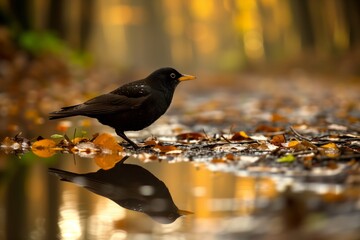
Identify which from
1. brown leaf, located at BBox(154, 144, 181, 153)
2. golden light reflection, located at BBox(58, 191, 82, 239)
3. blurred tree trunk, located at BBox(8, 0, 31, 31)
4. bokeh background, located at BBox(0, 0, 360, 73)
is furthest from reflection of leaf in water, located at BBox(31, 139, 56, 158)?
blurred tree trunk, located at BBox(8, 0, 31, 31)

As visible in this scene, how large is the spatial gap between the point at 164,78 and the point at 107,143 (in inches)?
35.3

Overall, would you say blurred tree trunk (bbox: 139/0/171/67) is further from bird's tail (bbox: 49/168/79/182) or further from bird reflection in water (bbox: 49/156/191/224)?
bird reflection in water (bbox: 49/156/191/224)

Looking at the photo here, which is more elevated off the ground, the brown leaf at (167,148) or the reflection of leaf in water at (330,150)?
the brown leaf at (167,148)

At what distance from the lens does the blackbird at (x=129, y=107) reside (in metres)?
5.38

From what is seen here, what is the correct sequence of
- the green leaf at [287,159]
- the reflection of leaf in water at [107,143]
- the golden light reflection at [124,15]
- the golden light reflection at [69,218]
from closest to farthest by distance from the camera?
1. the golden light reflection at [69,218]
2. the green leaf at [287,159]
3. the reflection of leaf in water at [107,143]
4. the golden light reflection at [124,15]

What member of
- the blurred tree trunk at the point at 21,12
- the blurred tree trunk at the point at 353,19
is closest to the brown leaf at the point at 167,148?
the blurred tree trunk at the point at 21,12

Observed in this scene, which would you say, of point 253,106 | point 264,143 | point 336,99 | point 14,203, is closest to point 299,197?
point 14,203

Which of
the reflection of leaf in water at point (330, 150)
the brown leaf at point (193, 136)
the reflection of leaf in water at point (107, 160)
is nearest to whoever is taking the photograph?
the reflection of leaf in water at point (330, 150)

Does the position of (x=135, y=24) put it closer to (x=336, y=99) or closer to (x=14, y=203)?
(x=336, y=99)

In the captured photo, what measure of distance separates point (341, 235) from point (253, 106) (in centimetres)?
937

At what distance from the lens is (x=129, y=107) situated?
5.38 meters

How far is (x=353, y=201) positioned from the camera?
9.35 feet

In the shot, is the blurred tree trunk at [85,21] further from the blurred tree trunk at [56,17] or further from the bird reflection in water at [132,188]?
the bird reflection in water at [132,188]

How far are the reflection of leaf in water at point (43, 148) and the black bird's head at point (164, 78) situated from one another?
113 centimetres
